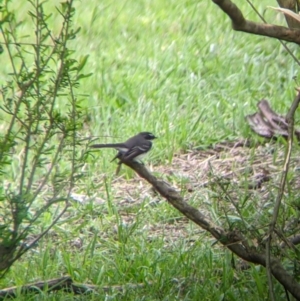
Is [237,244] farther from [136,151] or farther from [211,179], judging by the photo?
[211,179]

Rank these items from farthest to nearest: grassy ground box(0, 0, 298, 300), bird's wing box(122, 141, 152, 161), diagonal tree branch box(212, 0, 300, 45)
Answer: bird's wing box(122, 141, 152, 161)
grassy ground box(0, 0, 298, 300)
diagonal tree branch box(212, 0, 300, 45)

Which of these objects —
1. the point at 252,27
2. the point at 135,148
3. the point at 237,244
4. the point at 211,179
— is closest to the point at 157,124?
the point at 211,179

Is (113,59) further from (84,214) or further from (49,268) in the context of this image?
(49,268)

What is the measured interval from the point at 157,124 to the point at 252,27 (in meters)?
3.10

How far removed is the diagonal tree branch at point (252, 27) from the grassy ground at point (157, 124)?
1.19m

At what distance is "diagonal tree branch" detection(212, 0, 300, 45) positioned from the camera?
11.0 feet

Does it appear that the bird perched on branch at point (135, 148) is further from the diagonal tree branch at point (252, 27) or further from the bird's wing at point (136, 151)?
the diagonal tree branch at point (252, 27)

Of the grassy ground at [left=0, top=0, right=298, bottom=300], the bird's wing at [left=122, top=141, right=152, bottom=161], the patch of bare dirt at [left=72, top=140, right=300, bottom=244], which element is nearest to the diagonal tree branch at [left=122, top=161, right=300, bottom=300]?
the grassy ground at [left=0, top=0, right=298, bottom=300]

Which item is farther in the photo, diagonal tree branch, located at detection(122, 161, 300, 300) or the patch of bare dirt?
the patch of bare dirt

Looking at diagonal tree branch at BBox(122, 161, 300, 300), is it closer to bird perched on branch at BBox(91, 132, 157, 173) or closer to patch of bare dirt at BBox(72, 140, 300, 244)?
bird perched on branch at BBox(91, 132, 157, 173)

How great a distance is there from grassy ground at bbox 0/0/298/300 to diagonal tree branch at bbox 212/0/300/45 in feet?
3.91

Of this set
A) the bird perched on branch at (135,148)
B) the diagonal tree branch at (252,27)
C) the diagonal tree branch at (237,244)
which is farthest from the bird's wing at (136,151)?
the diagonal tree branch at (252,27)

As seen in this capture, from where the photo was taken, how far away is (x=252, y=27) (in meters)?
3.48

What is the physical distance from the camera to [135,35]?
8.21 m
